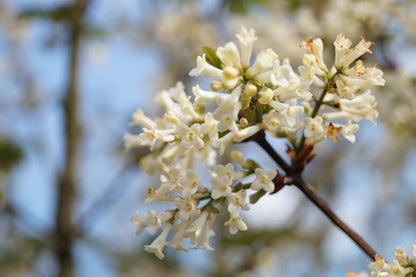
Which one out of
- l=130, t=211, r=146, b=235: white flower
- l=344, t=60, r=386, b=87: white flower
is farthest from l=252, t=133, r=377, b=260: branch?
l=130, t=211, r=146, b=235: white flower

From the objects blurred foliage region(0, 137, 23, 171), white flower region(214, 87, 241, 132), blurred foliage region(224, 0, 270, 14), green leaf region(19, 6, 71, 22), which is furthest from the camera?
blurred foliage region(0, 137, 23, 171)

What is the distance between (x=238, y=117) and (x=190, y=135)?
198 mm

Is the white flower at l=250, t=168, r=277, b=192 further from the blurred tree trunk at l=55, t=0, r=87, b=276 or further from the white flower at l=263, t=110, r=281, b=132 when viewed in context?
the blurred tree trunk at l=55, t=0, r=87, b=276

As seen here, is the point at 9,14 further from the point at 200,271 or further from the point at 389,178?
the point at 389,178

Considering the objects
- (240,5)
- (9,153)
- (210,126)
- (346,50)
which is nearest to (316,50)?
(346,50)

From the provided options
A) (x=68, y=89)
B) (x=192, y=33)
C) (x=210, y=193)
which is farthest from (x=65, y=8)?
(x=192, y=33)

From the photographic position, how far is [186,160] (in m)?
1.99

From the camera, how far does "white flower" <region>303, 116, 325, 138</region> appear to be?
1.63m

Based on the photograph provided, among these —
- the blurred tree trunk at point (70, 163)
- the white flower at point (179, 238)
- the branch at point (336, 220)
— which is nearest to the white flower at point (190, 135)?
the white flower at point (179, 238)

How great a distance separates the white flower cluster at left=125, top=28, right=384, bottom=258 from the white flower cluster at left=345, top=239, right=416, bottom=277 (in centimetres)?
42

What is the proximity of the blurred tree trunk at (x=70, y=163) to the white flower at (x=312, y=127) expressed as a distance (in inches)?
120

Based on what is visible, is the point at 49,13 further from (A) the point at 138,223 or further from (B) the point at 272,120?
(B) the point at 272,120

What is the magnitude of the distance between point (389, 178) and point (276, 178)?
7.00m

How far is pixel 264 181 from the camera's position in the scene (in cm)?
161
